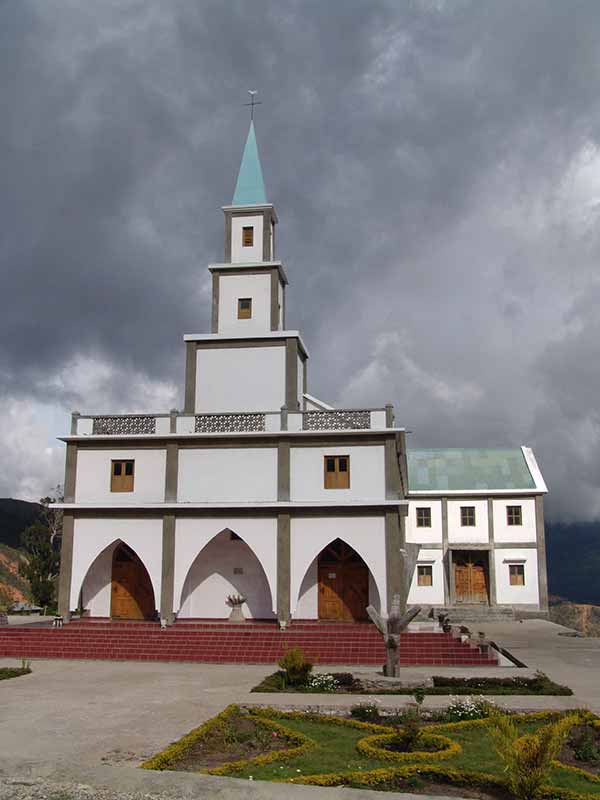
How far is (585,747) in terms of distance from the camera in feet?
28.8

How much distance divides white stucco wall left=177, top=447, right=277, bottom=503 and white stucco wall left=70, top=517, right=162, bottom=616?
1.39 meters

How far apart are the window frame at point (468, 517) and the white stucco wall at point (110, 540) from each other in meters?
19.1

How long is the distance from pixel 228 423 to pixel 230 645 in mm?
6705

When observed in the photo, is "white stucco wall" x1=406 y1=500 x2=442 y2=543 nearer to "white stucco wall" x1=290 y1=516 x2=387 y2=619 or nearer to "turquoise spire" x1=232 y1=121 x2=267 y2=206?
"white stucco wall" x1=290 y1=516 x2=387 y2=619

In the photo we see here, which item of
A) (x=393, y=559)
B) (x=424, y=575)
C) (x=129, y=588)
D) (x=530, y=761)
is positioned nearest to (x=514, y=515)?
(x=424, y=575)

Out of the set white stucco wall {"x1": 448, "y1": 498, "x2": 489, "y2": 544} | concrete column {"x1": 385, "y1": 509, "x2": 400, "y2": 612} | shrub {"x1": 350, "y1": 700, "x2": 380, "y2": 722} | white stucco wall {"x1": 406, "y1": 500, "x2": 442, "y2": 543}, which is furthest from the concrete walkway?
white stucco wall {"x1": 406, "y1": 500, "x2": 442, "y2": 543}

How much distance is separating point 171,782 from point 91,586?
1928cm

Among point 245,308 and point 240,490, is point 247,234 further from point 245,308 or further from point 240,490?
point 240,490

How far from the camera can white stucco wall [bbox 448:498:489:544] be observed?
122 feet

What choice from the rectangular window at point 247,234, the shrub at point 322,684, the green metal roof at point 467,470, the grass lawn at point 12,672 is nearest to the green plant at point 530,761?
the shrub at point 322,684

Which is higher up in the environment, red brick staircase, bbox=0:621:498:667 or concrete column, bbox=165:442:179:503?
concrete column, bbox=165:442:179:503

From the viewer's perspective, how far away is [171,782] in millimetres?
5703

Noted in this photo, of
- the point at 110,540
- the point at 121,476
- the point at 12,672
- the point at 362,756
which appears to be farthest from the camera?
the point at 121,476

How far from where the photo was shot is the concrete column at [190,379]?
24641 mm
